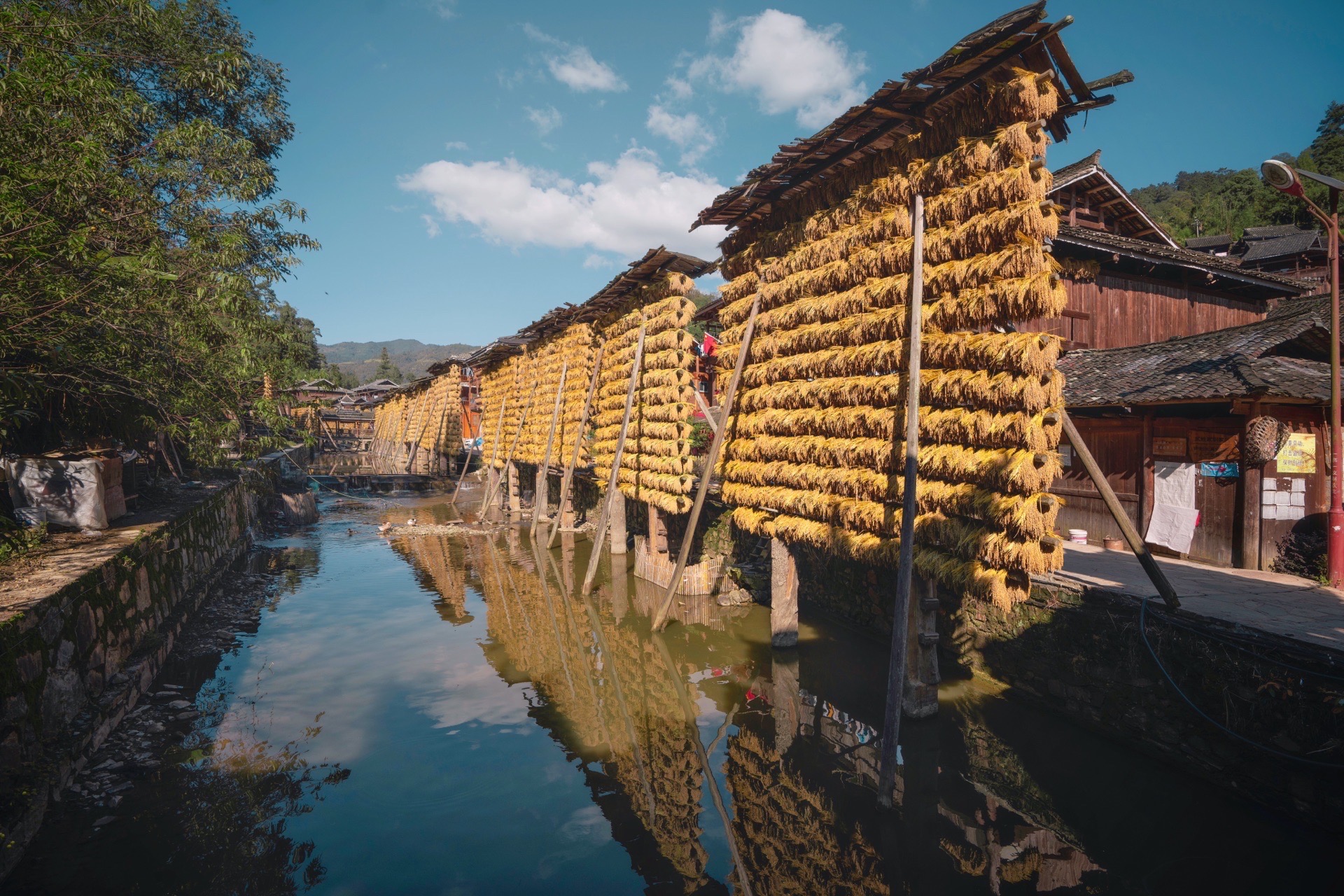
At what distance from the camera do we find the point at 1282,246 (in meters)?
31.8

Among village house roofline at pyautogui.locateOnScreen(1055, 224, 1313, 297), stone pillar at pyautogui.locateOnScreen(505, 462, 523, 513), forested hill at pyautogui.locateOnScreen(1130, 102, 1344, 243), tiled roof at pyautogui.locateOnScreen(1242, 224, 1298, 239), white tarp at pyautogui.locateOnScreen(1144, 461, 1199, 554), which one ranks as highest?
forested hill at pyautogui.locateOnScreen(1130, 102, 1344, 243)

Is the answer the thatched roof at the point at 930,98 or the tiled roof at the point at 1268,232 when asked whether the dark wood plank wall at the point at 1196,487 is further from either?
the tiled roof at the point at 1268,232

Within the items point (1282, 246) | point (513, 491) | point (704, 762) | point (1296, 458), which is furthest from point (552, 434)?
point (1282, 246)

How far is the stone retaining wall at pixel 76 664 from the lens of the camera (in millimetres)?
4480

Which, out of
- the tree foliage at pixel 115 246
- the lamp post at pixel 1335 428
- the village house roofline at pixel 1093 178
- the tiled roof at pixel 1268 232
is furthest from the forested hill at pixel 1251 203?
the tree foliage at pixel 115 246

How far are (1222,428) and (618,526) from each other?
10.8m

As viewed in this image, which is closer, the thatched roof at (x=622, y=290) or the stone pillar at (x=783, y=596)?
the stone pillar at (x=783, y=596)

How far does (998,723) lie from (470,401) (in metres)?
35.0

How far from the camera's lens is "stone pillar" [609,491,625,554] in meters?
14.9

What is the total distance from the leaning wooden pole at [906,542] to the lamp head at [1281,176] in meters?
3.48

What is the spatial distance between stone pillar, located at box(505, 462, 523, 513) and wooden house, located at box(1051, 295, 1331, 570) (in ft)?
52.7

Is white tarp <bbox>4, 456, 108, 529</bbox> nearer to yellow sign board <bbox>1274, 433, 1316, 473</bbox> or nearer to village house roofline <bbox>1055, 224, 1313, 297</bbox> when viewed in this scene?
yellow sign board <bbox>1274, 433, 1316, 473</bbox>

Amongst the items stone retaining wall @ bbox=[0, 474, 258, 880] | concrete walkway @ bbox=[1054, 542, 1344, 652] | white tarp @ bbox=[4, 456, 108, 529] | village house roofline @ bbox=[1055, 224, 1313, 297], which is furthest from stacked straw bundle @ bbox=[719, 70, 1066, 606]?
white tarp @ bbox=[4, 456, 108, 529]

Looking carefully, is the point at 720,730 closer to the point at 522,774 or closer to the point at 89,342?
the point at 522,774
